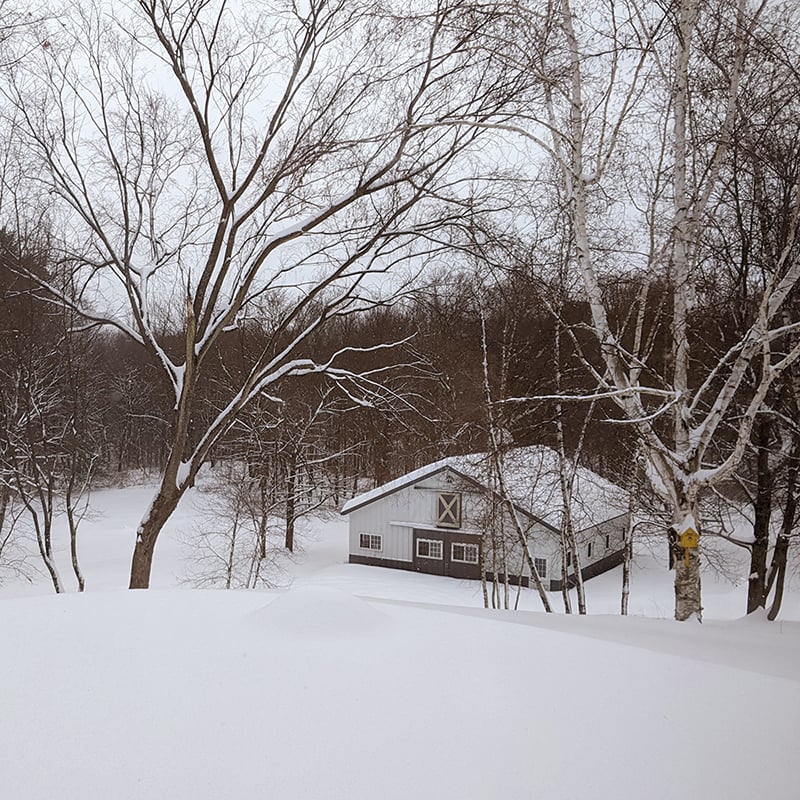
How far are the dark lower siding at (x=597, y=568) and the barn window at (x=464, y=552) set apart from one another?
2.49 meters

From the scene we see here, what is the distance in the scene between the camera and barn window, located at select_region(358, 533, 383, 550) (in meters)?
21.5

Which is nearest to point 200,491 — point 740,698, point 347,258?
point 347,258

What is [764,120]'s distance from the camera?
19.9 feet

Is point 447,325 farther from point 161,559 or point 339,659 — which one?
point 161,559

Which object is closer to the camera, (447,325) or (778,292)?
(778,292)

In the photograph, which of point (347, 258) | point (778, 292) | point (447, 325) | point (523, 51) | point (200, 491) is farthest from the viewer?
point (200, 491)

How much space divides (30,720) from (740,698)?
11.1ft

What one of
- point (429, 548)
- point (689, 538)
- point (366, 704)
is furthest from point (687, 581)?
point (429, 548)

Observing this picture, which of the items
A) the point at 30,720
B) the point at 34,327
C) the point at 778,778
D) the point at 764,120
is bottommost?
the point at 778,778

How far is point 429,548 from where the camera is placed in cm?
2072

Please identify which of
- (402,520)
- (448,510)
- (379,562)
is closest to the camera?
(448,510)

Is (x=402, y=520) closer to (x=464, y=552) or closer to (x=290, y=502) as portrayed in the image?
(x=464, y=552)

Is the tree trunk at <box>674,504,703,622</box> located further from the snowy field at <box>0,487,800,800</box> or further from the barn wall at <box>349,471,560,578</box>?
the barn wall at <box>349,471,560,578</box>

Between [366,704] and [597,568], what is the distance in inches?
745
